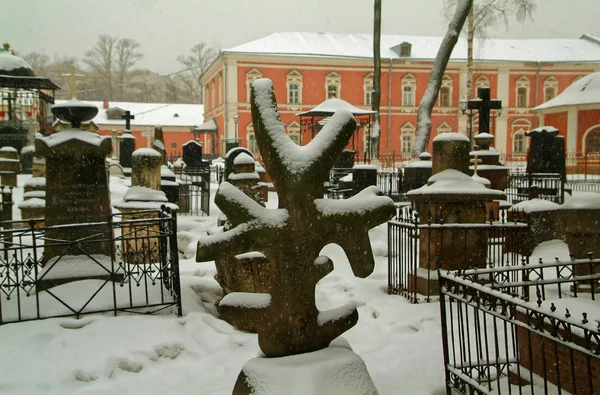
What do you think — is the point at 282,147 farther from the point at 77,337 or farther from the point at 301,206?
the point at 77,337

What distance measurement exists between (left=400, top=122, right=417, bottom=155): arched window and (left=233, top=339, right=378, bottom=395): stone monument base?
4050 cm

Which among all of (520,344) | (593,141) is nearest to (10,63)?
(520,344)

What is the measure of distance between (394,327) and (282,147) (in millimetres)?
3771

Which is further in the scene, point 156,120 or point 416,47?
point 156,120

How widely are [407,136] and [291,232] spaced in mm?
40868

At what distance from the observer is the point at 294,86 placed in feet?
133

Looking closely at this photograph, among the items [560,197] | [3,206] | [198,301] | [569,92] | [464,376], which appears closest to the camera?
[464,376]

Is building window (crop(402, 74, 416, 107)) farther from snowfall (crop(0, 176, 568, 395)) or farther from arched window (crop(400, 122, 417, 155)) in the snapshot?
snowfall (crop(0, 176, 568, 395))

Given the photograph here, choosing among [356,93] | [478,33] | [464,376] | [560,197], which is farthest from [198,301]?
[356,93]

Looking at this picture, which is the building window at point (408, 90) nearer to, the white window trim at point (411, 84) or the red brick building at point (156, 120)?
the white window trim at point (411, 84)

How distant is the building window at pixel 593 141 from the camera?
31.0 m

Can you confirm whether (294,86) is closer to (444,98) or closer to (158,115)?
(444,98)

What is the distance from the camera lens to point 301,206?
2.90m

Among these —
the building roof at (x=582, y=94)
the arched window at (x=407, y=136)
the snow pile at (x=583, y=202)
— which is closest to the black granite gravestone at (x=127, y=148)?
the snow pile at (x=583, y=202)
